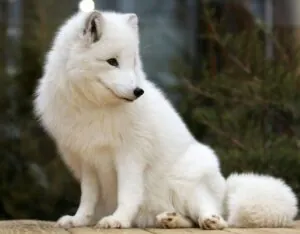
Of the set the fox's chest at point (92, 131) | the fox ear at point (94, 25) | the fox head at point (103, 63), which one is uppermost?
the fox ear at point (94, 25)

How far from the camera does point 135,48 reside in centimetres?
259

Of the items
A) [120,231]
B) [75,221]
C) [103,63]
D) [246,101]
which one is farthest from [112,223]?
[246,101]

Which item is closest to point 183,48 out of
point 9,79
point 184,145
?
point 9,79

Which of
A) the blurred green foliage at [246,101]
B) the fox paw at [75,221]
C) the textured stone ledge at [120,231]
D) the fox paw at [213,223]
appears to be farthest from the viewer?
the blurred green foliage at [246,101]

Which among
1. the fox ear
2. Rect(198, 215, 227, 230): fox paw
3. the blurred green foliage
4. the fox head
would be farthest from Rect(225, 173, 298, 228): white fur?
the blurred green foliage

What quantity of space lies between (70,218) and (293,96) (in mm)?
2042

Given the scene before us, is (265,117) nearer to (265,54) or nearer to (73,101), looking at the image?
(265,54)

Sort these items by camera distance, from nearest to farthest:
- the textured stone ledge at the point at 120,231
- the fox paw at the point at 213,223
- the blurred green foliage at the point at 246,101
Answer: the textured stone ledge at the point at 120,231, the fox paw at the point at 213,223, the blurred green foliage at the point at 246,101

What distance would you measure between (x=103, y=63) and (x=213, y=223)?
78 centimetres

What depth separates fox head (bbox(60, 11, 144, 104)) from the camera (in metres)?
2.46

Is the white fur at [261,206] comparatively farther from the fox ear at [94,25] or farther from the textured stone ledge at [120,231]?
the fox ear at [94,25]

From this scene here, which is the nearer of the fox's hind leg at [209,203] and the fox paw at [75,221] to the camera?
the fox's hind leg at [209,203]

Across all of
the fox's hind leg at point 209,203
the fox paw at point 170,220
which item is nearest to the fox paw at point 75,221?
the fox paw at point 170,220

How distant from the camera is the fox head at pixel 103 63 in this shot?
8.06ft
